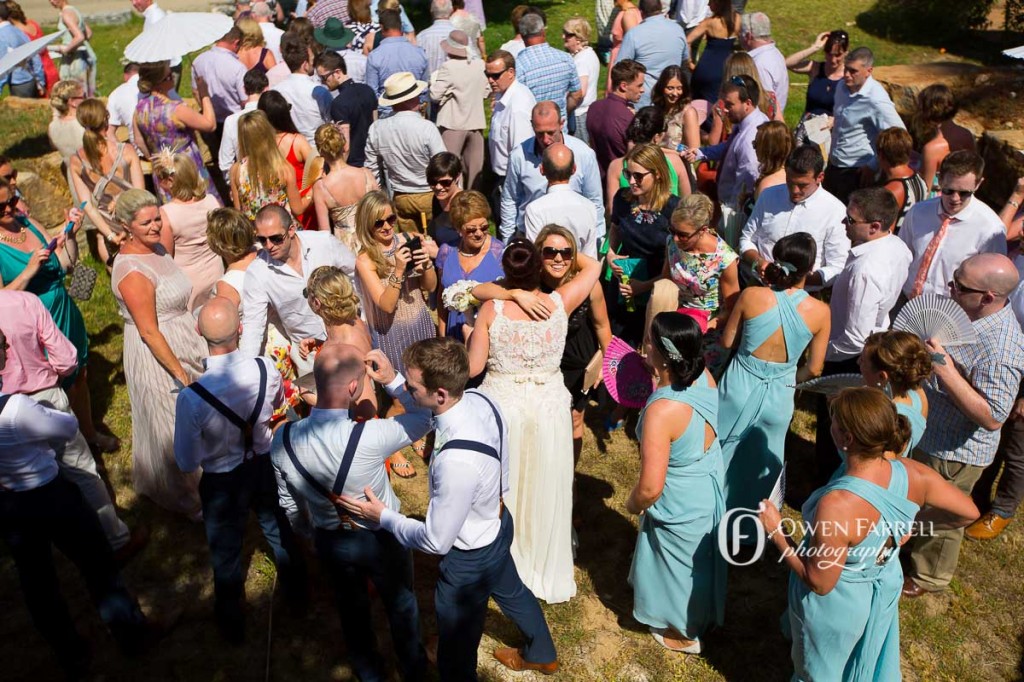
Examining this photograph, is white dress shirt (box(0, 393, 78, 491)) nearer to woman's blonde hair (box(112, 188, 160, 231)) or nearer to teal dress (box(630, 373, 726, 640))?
woman's blonde hair (box(112, 188, 160, 231))

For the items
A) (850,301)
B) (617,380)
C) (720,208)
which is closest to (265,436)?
(617,380)

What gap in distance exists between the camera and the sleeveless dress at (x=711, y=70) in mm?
8289

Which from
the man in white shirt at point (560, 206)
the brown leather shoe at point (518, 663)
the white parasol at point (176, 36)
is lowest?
the brown leather shoe at point (518, 663)

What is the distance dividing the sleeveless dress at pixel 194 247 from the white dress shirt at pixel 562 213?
2.22 metres

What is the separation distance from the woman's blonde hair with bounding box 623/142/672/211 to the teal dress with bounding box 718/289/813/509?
4.31 feet

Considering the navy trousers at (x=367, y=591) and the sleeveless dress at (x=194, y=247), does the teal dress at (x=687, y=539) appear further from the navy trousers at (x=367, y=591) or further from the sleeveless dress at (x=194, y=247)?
the sleeveless dress at (x=194, y=247)

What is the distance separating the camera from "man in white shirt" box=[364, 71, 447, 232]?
22.3 feet

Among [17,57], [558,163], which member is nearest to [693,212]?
[558,163]

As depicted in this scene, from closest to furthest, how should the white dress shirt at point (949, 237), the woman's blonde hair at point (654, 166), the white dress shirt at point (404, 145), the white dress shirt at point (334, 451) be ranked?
the white dress shirt at point (334, 451), the white dress shirt at point (949, 237), the woman's blonde hair at point (654, 166), the white dress shirt at point (404, 145)

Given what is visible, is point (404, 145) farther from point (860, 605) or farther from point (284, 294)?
point (860, 605)

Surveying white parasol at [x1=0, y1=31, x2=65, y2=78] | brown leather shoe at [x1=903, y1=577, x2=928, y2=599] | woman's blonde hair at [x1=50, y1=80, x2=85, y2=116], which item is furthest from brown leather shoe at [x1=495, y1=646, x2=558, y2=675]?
woman's blonde hair at [x1=50, y1=80, x2=85, y2=116]

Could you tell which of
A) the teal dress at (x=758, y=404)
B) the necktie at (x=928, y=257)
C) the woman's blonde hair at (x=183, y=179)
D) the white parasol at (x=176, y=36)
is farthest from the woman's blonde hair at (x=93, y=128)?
the necktie at (x=928, y=257)

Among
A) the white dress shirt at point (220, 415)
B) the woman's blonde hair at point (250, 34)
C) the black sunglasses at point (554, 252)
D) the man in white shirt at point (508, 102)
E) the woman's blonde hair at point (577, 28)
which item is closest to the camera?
the white dress shirt at point (220, 415)

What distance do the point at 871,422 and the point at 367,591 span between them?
92.7 inches
